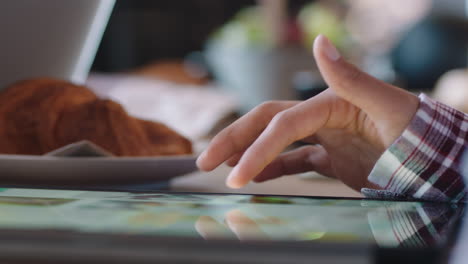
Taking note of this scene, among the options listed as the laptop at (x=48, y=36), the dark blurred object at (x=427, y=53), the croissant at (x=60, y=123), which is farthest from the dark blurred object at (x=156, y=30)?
the croissant at (x=60, y=123)

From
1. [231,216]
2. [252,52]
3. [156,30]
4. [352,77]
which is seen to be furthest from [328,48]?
[156,30]

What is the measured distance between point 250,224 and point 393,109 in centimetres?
16

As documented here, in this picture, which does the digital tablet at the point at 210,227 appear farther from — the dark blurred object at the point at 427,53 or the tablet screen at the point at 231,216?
the dark blurred object at the point at 427,53

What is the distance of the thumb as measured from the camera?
12.9 inches

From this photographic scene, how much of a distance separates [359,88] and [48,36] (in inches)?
11.4

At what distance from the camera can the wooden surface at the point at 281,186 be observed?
0.47 meters

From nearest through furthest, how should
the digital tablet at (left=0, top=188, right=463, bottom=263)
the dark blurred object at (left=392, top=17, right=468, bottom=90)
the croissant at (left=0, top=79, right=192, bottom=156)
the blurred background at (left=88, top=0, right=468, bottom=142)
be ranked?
the digital tablet at (left=0, top=188, right=463, bottom=263), the croissant at (left=0, top=79, right=192, bottom=156), the blurred background at (left=88, top=0, right=468, bottom=142), the dark blurred object at (left=392, top=17, right=468, bottom=90)

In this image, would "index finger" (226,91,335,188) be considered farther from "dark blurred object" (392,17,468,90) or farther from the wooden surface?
"dark blurred object" (392,17,468,90)

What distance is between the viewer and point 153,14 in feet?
13.9

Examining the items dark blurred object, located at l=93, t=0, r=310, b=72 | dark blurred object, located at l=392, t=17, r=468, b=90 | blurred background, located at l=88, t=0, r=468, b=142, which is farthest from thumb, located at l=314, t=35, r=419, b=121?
dark blurred object, located at l=93, t=0, r=310, b=72

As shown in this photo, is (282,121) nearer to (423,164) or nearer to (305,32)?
(423,164)

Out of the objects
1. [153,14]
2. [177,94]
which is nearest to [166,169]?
[177,94]

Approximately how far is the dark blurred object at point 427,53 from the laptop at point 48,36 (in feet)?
8.43

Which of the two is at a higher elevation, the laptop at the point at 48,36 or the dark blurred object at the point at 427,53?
the laptop at the point at 48,36
